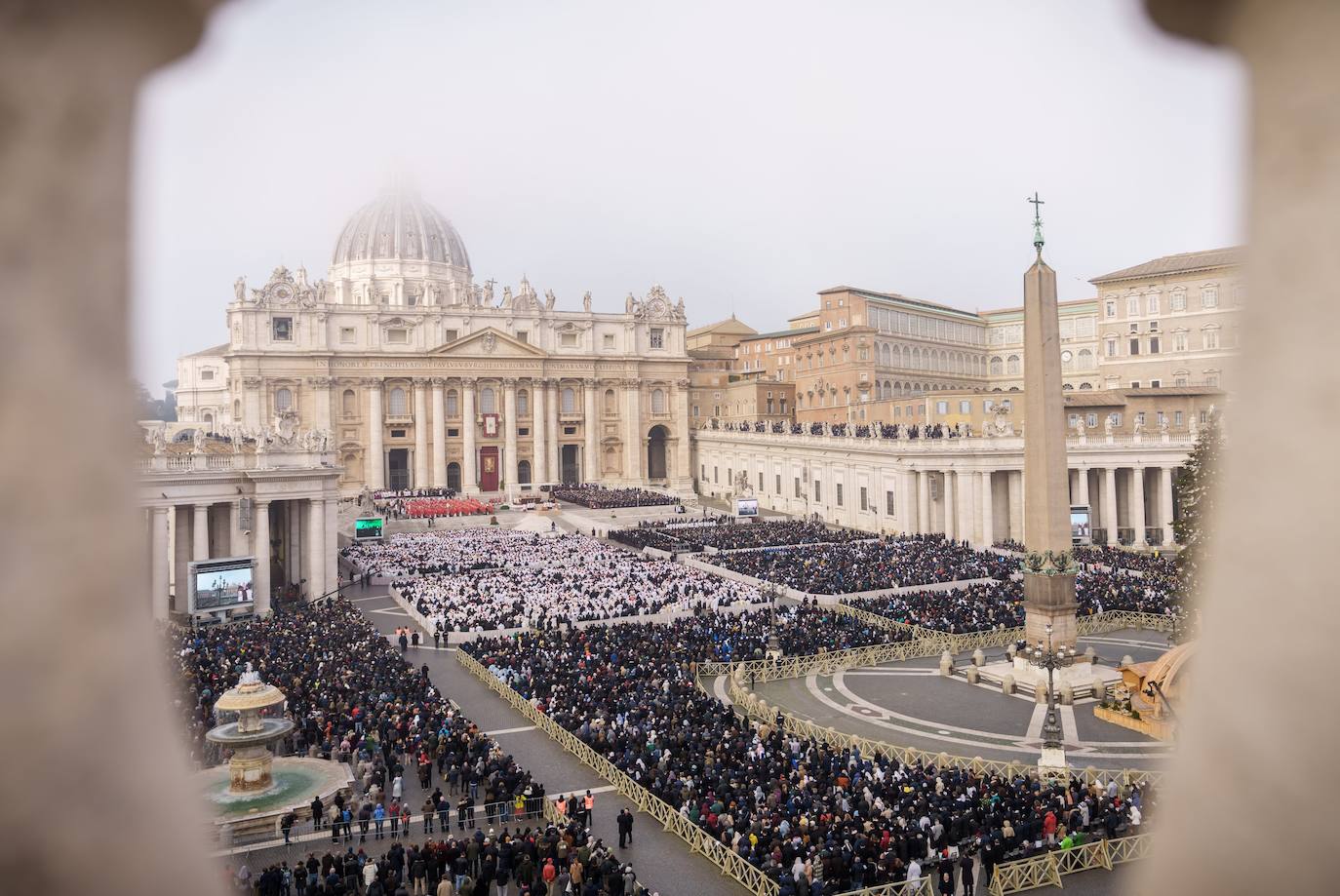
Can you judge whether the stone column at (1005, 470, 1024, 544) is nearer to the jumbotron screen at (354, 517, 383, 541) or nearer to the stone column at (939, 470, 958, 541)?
the stone column at (939, 470, 958, 541)

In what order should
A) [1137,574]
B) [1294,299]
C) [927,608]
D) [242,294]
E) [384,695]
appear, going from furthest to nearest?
[242,294] < [1137,574] < [927,608] < [384,695] < [1294,299]

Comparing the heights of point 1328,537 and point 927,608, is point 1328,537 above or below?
above

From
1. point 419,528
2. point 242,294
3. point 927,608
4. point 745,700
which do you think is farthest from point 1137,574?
point 242,294

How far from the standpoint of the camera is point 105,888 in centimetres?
179

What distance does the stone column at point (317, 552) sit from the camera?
39.0m

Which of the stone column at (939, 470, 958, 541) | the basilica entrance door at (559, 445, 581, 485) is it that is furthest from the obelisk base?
the basilica entrance door at (559, 445, 581, 485)

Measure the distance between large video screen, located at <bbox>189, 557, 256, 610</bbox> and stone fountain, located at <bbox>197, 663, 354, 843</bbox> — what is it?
46.0 feet

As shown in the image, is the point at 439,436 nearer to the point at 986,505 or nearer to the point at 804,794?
the point at 986,505

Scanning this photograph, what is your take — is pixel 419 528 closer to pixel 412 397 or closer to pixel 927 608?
pixel 412 397

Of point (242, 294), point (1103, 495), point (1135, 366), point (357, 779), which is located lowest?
point (357, 779)

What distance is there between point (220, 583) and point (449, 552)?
54.2ft

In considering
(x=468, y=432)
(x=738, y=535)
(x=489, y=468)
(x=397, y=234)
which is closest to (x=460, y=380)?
(x=468, y=432)

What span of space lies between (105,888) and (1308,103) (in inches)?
101

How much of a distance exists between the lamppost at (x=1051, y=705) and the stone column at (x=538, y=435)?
211 feet
